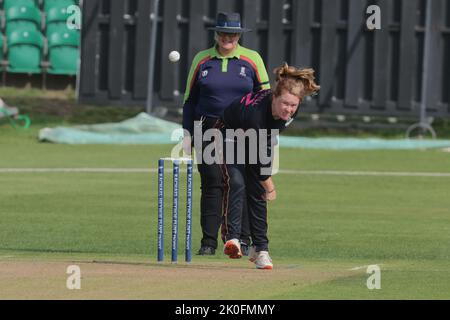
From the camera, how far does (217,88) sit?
13352mm

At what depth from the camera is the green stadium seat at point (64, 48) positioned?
32.8 m

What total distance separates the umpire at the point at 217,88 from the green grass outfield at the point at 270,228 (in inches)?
19.7

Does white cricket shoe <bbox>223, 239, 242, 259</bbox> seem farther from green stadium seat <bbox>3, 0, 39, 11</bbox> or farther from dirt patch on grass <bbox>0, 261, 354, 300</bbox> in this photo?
green stadium seat <bbox>3, 0, 39, 11</bbox>

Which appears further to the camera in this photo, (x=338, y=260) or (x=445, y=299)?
(x=338, y=260)

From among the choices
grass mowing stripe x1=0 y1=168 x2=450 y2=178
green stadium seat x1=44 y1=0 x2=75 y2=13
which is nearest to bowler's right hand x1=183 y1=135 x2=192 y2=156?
grass mowing stripe x1=0 y1=168 x2=450 y2=178

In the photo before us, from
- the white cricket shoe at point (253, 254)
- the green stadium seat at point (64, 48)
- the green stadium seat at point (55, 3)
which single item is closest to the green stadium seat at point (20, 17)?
the green stadium seat at point (55, 3)

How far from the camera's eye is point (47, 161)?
26.0m

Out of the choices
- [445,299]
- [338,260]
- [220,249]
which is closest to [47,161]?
[220,249]

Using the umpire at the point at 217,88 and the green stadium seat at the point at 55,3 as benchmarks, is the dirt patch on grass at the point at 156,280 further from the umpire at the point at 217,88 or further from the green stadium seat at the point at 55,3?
the green stadium seat at the point at 55,3

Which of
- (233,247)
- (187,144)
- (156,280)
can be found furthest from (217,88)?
(156,280)

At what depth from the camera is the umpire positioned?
43.8 feet

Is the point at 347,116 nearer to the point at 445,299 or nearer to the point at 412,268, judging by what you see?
the point at 412,268

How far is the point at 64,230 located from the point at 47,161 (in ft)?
31.6

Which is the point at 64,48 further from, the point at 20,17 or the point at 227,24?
the point at 227,24
